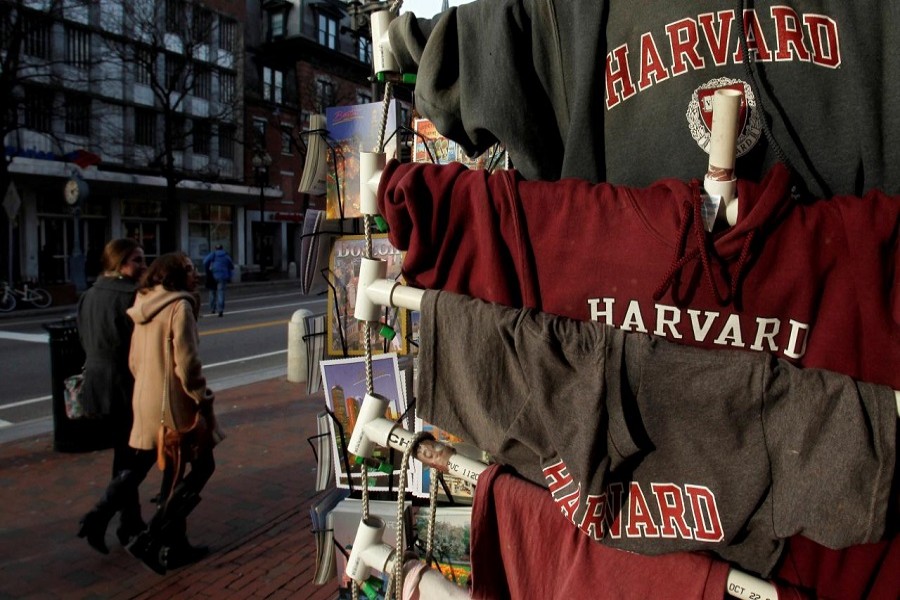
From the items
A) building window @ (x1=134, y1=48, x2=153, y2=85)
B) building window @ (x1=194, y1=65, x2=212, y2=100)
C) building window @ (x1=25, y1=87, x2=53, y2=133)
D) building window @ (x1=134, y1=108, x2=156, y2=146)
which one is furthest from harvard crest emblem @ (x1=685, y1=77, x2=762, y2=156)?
building window @ (x1=194, y1=65, x2=212, y2=100)

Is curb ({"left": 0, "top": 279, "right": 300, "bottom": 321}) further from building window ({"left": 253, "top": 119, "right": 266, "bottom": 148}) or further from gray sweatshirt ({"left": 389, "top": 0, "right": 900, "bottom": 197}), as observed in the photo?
gray sweatshirt ({"left": 389, "top": 0, "right": 900, "bottom": 197})

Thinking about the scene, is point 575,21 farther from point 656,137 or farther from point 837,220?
point 837,220

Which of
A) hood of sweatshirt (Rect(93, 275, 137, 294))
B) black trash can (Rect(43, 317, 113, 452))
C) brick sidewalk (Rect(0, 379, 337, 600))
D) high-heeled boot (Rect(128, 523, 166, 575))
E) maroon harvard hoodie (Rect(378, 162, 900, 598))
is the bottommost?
brick sidewalk (Rect(0, 379, 337, 600))

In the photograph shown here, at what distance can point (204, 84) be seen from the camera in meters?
28.2

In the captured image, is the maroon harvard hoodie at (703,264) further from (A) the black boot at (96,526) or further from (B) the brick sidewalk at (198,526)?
(A) the black boot at (96,526)

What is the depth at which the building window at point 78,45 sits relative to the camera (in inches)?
892

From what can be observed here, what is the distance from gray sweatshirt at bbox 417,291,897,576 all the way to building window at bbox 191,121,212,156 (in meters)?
29.1

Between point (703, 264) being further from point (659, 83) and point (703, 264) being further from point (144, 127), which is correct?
point (144, 127)

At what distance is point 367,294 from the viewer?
1.26m

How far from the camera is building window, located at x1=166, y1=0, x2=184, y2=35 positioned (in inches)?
981

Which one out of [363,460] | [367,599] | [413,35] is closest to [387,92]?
[413,35]

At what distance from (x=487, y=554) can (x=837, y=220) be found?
820 millimetres

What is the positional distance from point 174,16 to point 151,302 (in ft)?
83.5

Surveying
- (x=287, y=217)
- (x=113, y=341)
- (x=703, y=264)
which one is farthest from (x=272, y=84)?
(x=703, y=264)
